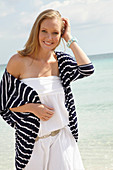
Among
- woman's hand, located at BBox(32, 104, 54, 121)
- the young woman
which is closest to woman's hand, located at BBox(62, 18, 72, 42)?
the young woman

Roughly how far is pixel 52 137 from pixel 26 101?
35 centimetres

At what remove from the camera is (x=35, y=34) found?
2.56 meters

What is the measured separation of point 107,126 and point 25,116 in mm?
4930

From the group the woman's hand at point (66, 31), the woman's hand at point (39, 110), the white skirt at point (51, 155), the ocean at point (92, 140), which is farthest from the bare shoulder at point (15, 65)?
the ocean at point (92, 140)

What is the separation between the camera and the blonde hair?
99.7 inches

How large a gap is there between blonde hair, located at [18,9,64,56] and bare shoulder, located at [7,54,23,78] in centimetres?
6

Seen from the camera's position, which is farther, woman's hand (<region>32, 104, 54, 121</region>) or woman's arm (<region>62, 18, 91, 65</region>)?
woman's arm (<region>62, 18, 91, 65</region>)

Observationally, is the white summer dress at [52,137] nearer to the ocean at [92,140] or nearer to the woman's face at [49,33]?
the woman's face at [49,33]

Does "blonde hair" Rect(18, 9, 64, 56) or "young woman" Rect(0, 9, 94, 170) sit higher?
"blonde hair" Rect(18, 9, 64, 56)

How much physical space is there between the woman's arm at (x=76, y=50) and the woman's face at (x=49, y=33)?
0.46 feet

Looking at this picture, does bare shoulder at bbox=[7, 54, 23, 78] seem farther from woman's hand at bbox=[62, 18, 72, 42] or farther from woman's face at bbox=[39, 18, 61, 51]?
woman's hand at bbox=[62, 18, 72, 42]

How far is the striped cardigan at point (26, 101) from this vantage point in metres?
2.57

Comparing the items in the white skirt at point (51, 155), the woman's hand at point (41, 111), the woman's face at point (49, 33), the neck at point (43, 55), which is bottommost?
the white skirt at point (51, 155)

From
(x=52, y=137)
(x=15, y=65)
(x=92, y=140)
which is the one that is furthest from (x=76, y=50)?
(x=92, y=140)
